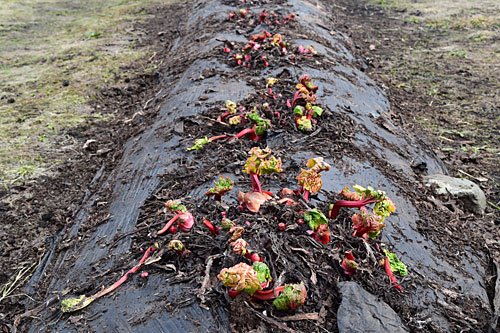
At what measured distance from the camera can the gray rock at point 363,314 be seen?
157 centimetres

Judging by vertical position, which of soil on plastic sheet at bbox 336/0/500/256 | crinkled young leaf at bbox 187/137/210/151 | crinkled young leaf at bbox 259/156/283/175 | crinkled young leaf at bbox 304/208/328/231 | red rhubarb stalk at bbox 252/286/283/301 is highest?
crinkled young leaf at bbox 259/156/283/175

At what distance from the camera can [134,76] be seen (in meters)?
6.11

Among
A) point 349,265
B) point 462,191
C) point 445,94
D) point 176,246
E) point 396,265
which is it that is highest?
point 176,246

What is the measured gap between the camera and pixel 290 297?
1.52 metres

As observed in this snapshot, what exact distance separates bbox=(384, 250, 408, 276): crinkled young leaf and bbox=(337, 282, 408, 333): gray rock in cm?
27

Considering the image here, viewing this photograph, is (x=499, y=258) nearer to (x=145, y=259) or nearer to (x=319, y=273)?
(x=319, y=273)

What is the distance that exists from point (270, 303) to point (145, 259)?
28.0 inches

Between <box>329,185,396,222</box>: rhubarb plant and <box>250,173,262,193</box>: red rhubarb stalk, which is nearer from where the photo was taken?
<box>329,185,396,222</box>: rhubarb plant

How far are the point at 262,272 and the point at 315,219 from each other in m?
0.46

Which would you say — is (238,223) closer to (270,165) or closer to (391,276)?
(270,165)

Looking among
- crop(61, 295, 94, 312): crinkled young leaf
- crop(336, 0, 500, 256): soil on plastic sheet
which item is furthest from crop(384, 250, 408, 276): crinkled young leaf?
crop(61, 295, 94, 312): crinkled young leaf

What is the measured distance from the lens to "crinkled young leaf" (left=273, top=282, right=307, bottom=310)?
1.53 metres

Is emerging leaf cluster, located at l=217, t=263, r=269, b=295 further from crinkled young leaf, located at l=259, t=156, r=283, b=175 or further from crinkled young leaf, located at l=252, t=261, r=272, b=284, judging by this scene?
crinkled young leaf, located at l=259, t=156, r=283, b=175

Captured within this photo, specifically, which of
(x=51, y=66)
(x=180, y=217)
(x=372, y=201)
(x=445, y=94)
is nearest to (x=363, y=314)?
(x=372, y=201)
